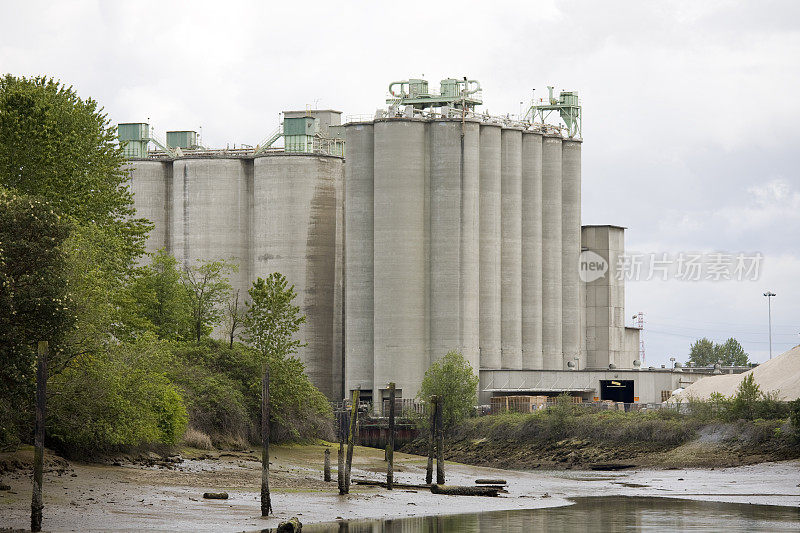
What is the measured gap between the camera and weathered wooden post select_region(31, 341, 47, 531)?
32281mm

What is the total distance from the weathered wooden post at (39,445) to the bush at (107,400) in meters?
8.75

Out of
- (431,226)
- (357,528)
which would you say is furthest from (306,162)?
(357,528)

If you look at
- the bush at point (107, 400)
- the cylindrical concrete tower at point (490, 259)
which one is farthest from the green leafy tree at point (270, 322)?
the cylindrical concrete tower at point (490, 259)

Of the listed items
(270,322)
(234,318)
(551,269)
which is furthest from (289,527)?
(551,269)

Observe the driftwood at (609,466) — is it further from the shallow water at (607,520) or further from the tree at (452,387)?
the shallow water at (607,520)

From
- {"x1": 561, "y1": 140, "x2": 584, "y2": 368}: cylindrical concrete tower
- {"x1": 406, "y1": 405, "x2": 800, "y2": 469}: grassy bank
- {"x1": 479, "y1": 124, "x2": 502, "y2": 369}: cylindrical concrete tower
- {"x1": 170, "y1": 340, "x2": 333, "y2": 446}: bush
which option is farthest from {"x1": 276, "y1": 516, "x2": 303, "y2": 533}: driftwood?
{"x1": 561, "y1": 140, "x2": 584, "y2": 368}: cylindrical concrete tower

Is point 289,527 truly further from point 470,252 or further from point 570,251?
point 570,251

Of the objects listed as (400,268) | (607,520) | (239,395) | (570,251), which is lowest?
(607,520)

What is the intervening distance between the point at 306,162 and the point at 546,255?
24.4 m

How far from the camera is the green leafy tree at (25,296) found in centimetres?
3766

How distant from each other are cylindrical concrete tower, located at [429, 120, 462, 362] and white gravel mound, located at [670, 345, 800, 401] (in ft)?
63.6

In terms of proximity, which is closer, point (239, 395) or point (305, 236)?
point (239, 395)

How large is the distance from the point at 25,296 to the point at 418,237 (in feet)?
218

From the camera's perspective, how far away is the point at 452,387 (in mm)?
96938
